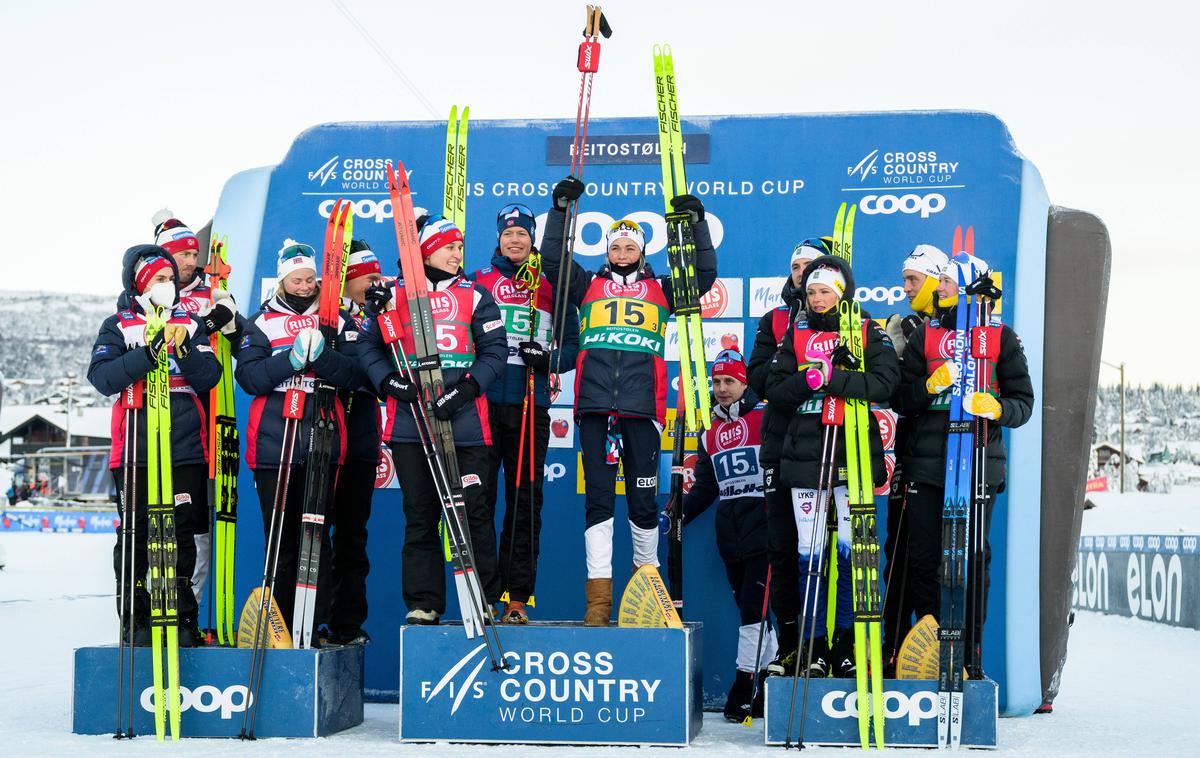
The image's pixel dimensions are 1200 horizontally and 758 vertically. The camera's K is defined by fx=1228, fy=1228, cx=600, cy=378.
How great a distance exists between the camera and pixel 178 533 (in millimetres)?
5078

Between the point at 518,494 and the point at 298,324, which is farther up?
the point at 298,324

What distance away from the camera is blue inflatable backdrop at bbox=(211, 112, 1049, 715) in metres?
5.92

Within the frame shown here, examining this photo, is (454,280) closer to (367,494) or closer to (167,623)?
(367,494)

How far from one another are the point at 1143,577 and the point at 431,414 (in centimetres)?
985

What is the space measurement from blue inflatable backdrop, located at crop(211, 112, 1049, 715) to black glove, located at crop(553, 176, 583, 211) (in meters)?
1.14

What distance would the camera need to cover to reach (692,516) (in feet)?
19.8

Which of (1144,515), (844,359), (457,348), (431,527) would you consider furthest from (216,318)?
(1144,515)

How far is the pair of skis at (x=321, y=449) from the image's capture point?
495 centimetres

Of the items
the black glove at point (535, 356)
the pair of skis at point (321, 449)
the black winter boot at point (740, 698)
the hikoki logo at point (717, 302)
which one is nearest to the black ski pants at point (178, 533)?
the pair of skis at point (321, 449)

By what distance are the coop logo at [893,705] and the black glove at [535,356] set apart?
183cm

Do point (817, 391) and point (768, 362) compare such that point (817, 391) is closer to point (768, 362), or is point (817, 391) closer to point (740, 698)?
point (768, 362)

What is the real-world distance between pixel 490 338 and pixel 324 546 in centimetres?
114

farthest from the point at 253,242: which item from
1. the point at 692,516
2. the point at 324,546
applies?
the point at 692,516

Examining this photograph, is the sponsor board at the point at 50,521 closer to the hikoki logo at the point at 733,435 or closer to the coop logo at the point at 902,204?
the hikoki logo at the point at 733,435
